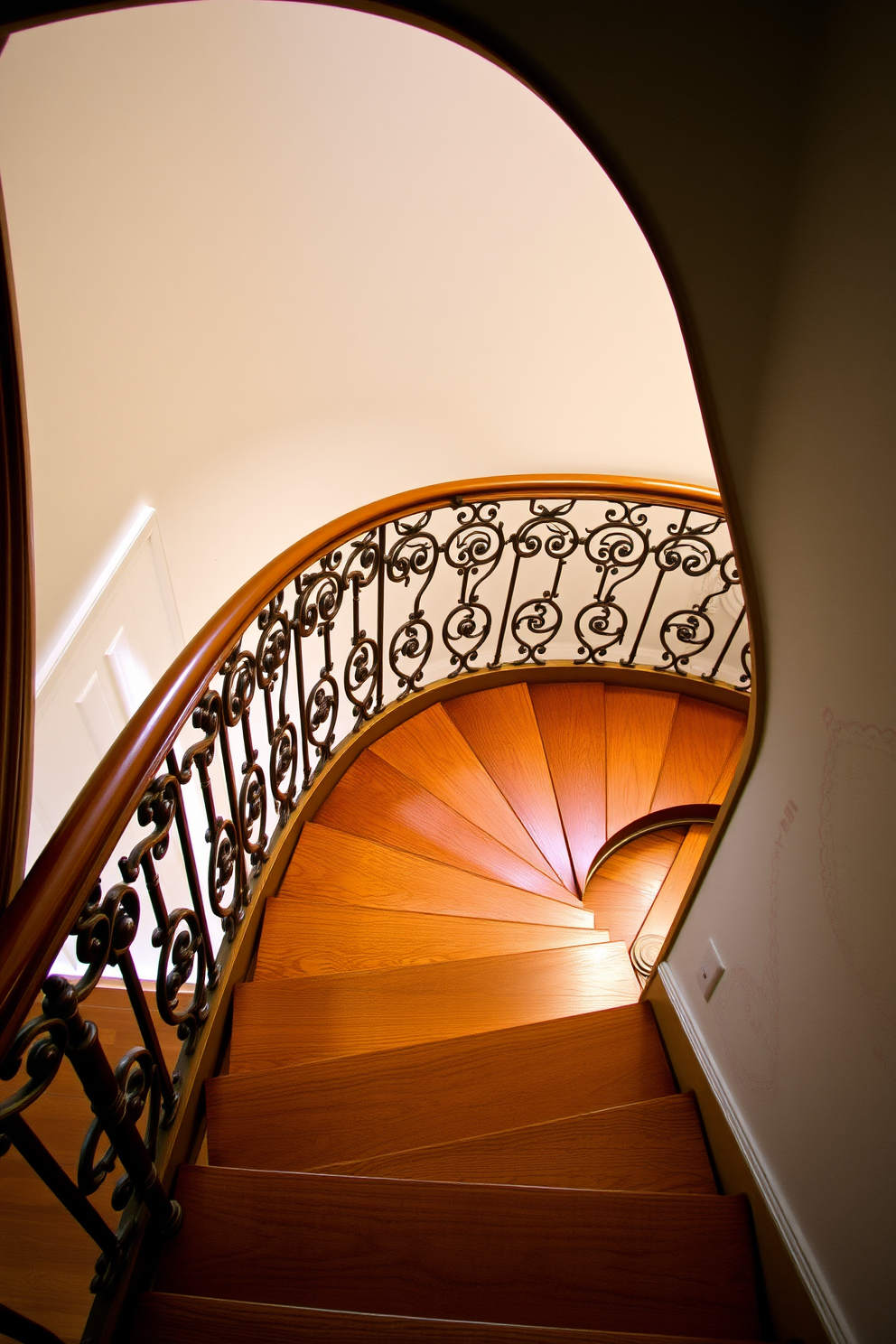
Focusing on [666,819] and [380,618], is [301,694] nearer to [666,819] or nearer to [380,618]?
[380,618]

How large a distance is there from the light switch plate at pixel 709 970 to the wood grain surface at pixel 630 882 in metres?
2.01

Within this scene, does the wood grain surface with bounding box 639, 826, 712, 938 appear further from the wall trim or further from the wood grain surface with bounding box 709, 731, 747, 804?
the wall trim

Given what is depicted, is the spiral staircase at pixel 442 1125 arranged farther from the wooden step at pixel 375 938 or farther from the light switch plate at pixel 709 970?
the light switch plate at pixel 709 970

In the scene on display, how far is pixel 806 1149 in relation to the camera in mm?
1260

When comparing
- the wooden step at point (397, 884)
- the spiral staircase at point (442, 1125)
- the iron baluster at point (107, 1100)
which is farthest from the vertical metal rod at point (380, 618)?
the iron baluster at point (107, 1100)

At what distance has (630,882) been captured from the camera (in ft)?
12.9

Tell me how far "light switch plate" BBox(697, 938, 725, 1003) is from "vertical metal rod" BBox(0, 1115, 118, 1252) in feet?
4.30

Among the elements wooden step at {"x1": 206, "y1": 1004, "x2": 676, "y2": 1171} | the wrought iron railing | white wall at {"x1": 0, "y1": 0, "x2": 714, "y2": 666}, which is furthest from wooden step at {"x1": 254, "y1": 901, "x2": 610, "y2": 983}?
white wall at {"x1": 0, "y1": 0, "x2": 714, "y2": 666}

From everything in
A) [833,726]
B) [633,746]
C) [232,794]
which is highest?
[833,726]

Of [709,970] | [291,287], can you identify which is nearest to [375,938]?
[709,970]

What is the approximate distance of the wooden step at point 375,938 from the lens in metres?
2.28

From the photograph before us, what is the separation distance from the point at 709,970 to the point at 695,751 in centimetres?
205

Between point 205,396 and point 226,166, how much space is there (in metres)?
0.98

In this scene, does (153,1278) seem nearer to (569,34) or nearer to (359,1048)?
(359,1048)
